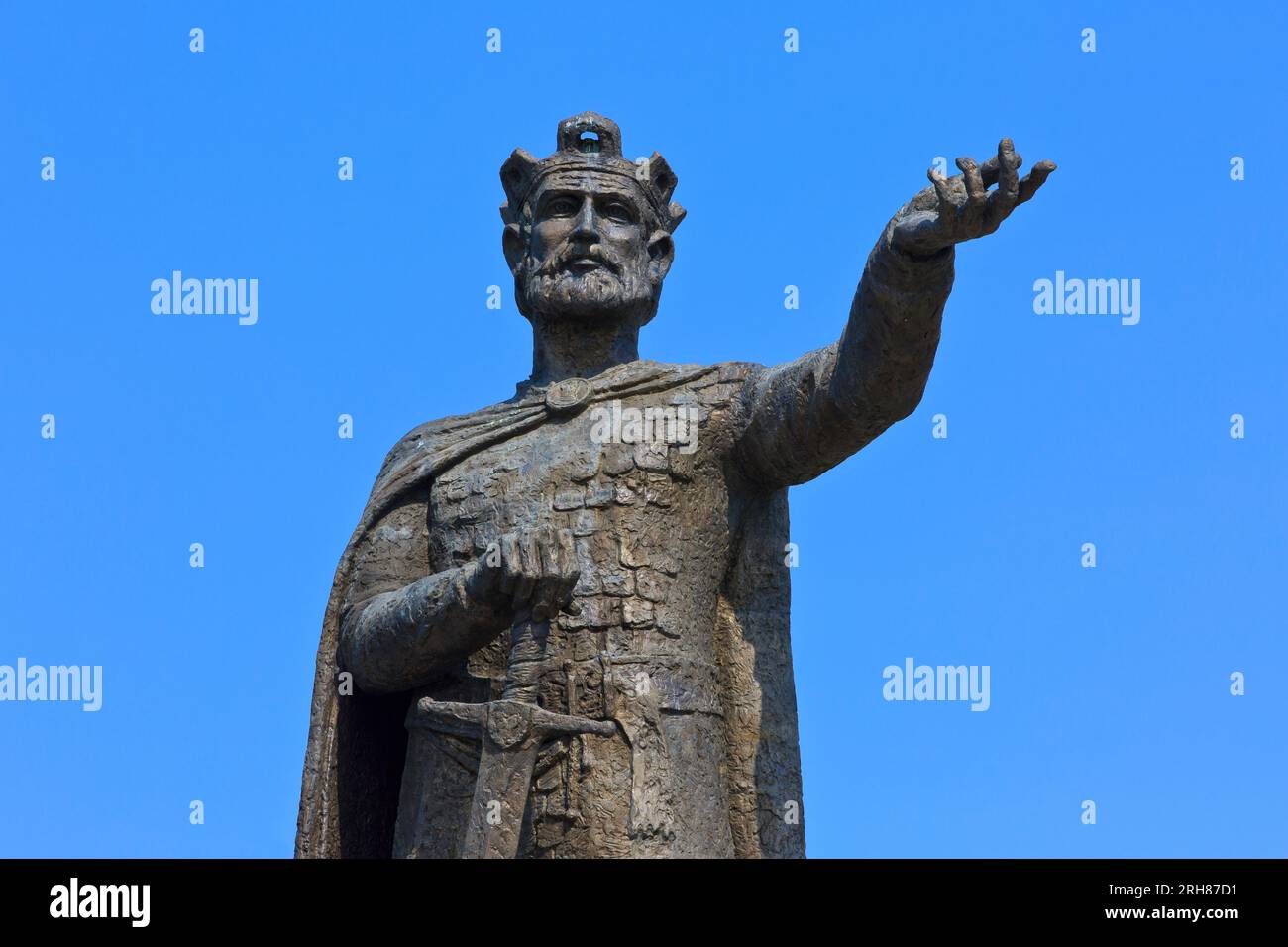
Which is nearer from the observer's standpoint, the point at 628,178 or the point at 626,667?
the point at 626,667

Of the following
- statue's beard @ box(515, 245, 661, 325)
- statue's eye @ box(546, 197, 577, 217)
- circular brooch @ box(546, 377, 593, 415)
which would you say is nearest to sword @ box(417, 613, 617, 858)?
circular brooch @ box(546, 377, 593, 415)

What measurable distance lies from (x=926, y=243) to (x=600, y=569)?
2426 millimetres

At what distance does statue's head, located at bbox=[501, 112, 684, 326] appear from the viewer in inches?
598

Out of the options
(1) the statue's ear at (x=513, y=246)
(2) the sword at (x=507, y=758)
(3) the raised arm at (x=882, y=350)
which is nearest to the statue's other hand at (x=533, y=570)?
(2) the sword at (x=507, y=758)

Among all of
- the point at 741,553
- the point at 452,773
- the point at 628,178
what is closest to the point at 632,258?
the point at 628,178

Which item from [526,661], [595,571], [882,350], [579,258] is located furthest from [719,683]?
[579,258]

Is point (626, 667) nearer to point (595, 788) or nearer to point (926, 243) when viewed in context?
point (595, 788)

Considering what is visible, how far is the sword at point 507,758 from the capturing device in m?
13.7

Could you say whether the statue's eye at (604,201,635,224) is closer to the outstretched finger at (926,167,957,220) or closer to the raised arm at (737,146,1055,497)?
the raised arm at (737,146,1055,497)

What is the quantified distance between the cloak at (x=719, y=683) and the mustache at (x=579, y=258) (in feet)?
1.76

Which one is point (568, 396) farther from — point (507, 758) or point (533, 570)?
point (507, 758)

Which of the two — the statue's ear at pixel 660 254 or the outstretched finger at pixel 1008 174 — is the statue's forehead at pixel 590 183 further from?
the outstretched finger at pixel 1008 174

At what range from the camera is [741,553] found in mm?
14906
